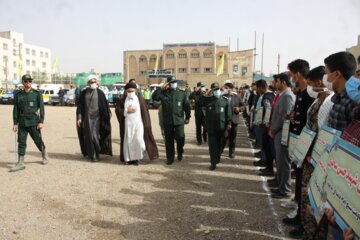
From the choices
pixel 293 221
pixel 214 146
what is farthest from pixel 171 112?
pixel 293 221

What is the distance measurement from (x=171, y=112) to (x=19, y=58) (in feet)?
242

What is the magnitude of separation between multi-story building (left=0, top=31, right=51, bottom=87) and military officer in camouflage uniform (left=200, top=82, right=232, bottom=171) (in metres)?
70.0

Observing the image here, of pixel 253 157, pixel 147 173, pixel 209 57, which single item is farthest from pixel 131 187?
pixel 209 57

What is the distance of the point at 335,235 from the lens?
2088mm

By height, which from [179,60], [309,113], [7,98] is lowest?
[7,98]

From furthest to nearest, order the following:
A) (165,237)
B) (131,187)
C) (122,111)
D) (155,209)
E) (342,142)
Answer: (122,111) → (131,187) → (155,209) → (165,237) → (342,142)

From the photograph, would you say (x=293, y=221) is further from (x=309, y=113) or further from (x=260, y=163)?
(x=260, y=163)

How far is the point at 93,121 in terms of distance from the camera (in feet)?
25.9

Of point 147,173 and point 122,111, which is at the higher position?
point 122,111

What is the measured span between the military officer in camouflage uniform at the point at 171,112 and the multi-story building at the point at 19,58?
69.1 meters

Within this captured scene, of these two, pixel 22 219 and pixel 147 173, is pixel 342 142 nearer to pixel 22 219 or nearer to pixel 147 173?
pixel 22 219

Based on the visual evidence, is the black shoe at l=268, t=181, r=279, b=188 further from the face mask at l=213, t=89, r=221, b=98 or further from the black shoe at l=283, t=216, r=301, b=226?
the face mask at l=213, t=89, r=221, b=98

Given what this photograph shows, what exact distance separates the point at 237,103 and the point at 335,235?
696 centimetres

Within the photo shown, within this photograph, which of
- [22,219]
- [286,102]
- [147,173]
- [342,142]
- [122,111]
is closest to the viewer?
[342,142]
